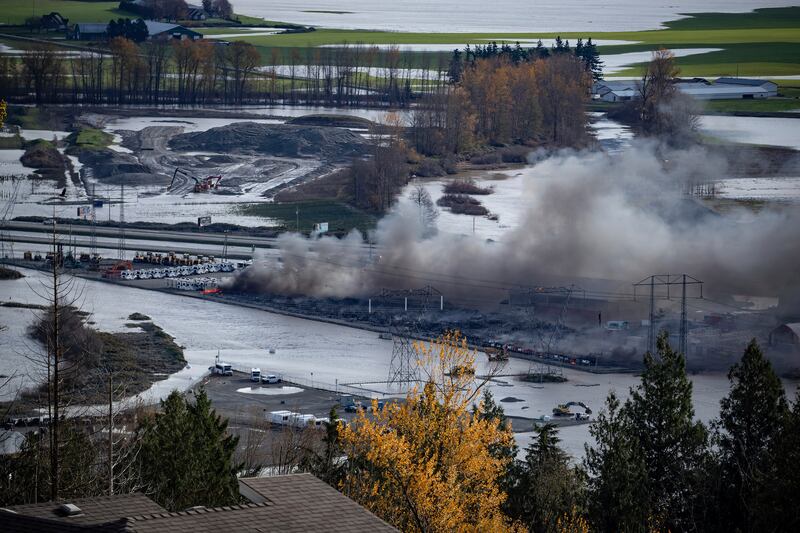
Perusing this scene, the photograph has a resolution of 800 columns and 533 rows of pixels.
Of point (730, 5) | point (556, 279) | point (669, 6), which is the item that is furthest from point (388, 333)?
point (669, 6)

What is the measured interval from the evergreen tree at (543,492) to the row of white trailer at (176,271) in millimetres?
25865

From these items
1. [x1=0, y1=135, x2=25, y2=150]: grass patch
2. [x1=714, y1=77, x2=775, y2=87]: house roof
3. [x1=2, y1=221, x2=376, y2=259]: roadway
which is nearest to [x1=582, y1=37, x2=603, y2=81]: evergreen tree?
[x1=714, y1=77, x2=775, y2=87]: house roof

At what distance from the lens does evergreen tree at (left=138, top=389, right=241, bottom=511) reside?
49.1ft

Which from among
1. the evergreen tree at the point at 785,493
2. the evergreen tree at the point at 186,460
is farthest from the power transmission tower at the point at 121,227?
the evergreen tree at the point at 785,493

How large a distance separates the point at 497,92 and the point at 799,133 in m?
15.1

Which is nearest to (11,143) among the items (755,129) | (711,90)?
(755,129)

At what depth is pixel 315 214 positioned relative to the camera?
50.4 metres

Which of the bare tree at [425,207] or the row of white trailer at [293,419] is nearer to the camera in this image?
the row of white trailer at [293,419]

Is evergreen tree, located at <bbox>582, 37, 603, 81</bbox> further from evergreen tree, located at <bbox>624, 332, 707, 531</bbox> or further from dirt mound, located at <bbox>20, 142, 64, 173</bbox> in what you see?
evergreen tree, located at <bbox>624, 332, 707, 531</bbox>

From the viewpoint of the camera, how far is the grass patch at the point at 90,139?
2527 inches

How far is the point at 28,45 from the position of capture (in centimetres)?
9000

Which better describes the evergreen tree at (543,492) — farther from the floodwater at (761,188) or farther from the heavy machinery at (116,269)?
the floodwater at (761,188)

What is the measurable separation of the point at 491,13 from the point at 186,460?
147265mm

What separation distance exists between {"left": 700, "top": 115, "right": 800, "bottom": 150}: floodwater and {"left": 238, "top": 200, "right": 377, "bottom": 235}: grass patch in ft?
73.0
